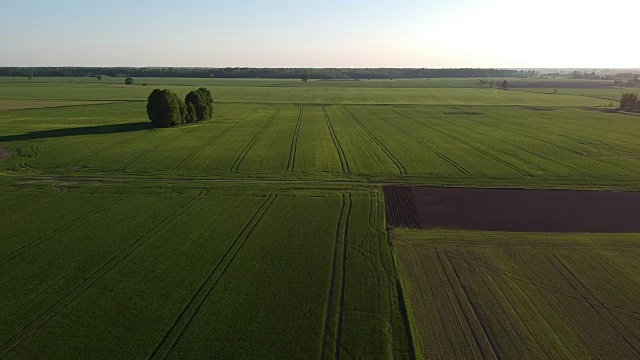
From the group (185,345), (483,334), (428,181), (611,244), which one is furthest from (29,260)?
(611,244)

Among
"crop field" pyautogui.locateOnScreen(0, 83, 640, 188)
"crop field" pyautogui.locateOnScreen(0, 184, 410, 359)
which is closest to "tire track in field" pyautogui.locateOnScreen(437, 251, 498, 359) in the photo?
"crop field" pyautogui.locateOnScreen(0, 184, 410, 359)

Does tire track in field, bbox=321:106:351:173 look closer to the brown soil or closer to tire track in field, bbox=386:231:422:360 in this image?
the brown soil

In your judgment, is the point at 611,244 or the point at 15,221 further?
the point at 15,221

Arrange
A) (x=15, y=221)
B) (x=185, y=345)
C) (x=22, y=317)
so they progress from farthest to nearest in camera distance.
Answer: (x=15, y=221), (x=22, y=317), (x=185, y=345)

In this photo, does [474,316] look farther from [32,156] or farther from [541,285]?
[32,156]

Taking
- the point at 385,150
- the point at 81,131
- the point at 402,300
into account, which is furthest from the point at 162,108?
the point at 402,300

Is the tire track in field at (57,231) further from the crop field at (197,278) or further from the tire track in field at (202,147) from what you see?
the tire track in field at (202,147)

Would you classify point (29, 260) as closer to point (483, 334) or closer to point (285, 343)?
point (285, 343)
